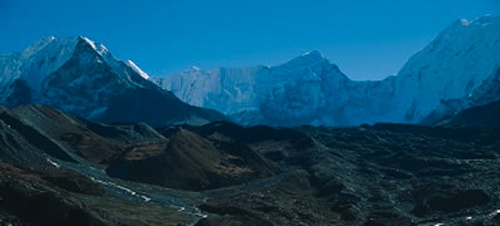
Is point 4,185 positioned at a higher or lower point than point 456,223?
higher

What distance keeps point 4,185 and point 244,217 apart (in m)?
66.0

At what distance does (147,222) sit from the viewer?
180000 millimetres

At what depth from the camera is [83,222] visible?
149 meters

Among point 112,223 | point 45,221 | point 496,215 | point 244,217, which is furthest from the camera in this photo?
point 244,217

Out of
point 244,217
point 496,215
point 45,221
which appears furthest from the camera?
point 244,217

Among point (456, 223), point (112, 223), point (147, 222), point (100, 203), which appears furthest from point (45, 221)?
point (456, 223)

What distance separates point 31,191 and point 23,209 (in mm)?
5442

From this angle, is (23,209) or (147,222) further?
(147,222)

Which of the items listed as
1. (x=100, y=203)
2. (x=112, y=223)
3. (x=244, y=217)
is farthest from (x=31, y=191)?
(x=244, y=217)

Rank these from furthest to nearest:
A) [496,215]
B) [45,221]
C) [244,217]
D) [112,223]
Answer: [244,217] → [496,215] → [112,223] → [45,221]

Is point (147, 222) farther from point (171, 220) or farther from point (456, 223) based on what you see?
point (456, 223)

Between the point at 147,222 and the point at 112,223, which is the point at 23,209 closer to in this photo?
the point at 112,223

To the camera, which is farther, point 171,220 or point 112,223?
point 171,220

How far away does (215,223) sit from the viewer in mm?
180625
